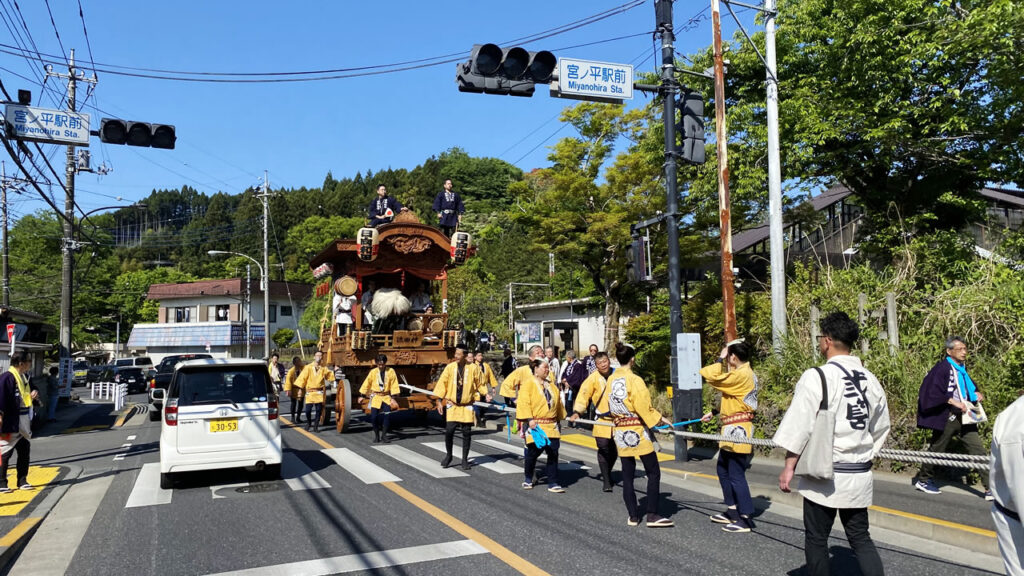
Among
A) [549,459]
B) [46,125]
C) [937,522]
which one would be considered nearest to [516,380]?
[549,459]

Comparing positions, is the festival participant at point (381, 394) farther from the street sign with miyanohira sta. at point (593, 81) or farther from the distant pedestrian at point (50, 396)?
the distant pedestrian at point (50, 396)

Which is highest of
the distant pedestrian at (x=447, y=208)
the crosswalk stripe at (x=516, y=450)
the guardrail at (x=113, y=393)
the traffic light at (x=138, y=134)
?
the traffic light at (x=138, y=134)

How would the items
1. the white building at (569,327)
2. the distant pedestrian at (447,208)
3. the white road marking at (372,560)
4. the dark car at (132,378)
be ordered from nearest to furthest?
the white road marking at (372,560) < the distant pedestrian at (447,208) < the dark car at (132,378) < the white building at (569,327)

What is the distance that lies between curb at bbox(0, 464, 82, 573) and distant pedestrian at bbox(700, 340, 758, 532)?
21.2 feet

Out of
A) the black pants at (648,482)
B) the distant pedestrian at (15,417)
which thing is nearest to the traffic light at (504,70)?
the black pants at (648,482)

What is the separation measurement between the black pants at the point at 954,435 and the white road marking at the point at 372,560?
5480 millimetres

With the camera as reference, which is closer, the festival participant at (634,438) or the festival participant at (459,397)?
the festival participant at (634,438)

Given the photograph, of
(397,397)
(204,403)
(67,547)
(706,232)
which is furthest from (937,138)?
(67,547)

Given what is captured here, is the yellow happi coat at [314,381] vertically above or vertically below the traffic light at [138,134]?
below

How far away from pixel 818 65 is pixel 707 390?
9001 millimetres

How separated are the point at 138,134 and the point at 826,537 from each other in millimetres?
12327

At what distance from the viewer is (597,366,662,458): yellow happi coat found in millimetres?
6789

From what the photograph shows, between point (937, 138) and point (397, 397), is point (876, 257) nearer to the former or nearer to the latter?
point (937, 138)

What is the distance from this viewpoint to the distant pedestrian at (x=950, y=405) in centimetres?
764
